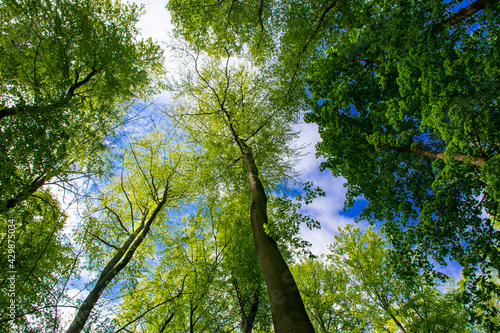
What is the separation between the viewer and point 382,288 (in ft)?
37.1

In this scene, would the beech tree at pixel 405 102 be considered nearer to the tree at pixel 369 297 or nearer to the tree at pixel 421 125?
the tree at pixel 421 125

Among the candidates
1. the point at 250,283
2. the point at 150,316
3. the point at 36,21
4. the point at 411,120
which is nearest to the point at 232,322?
the point at 250,283

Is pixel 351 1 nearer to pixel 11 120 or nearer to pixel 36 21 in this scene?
pixel 36 21

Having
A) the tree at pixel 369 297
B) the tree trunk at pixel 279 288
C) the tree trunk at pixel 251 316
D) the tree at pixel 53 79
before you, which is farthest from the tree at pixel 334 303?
the tree at pixel 53 79

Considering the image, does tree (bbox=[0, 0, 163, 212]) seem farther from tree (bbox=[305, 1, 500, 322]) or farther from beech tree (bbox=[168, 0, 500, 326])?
tree (bbox=[305, 1, 500, 322])

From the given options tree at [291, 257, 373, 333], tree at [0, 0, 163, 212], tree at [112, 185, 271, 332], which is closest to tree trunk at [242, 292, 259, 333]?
tree at [112, 185, 271, 332]

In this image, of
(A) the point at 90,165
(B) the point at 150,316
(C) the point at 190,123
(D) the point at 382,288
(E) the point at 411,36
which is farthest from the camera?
(D) the point at 382,288

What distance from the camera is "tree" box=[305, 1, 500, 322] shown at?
3221 millimetres

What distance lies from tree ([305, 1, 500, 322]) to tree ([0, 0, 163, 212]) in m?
6.14

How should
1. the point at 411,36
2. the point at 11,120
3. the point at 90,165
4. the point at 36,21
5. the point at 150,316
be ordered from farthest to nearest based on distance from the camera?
1. the point at 150,316
2. the point at 90,165
3. the point at 36,21
4. the point at 11,120
5. the point at 411,36

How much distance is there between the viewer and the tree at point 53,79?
419cm

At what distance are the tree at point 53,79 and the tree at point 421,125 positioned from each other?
614 centimetres

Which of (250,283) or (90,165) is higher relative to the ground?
(90,165)

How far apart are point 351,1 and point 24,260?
1251cm
